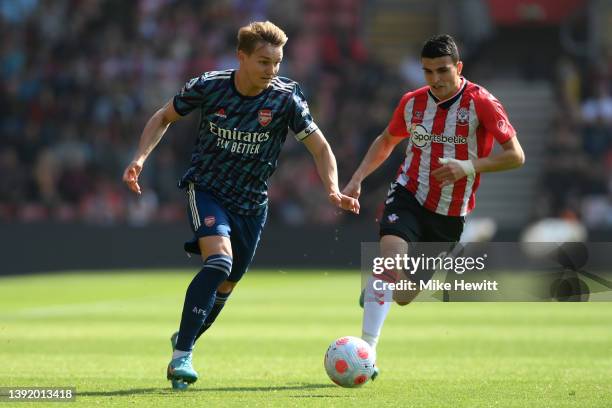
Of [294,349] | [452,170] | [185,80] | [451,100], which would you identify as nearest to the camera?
[452,170]

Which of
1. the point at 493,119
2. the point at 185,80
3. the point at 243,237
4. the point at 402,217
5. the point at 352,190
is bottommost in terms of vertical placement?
the point at 185,80

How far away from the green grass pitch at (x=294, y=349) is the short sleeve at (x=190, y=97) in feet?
5.79

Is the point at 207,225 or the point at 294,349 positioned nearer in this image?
the point at 207,225

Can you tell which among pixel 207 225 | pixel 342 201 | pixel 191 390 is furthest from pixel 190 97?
pixel 191 390

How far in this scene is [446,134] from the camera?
8258 millimetres

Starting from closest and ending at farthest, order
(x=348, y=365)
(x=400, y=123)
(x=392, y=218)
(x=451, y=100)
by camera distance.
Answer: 1. (x=348, y=365)
2. (x=451, y=100)
3. (x=392, y=218)
4. (x=400, y=123)

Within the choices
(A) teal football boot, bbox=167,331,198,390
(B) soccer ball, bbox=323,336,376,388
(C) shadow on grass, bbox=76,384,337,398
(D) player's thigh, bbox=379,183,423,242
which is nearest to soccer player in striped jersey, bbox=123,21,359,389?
(A) teal football boot, bbox=167,331,198,390

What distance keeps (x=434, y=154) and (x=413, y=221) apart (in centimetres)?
48

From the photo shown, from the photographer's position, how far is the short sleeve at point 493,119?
7.97 m

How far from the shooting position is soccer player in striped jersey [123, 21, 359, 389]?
305 inches

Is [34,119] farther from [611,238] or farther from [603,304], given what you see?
[603,304]

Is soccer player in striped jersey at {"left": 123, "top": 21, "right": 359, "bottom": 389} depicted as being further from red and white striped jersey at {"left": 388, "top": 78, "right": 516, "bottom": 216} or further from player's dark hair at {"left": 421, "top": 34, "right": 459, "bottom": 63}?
player's dark hair at {"left": 421, "top": 34, "right": 459, "bottom": 63}

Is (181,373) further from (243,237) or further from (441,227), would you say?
(441,227)

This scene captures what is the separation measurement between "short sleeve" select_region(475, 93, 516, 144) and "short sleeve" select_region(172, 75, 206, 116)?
1800 mm
